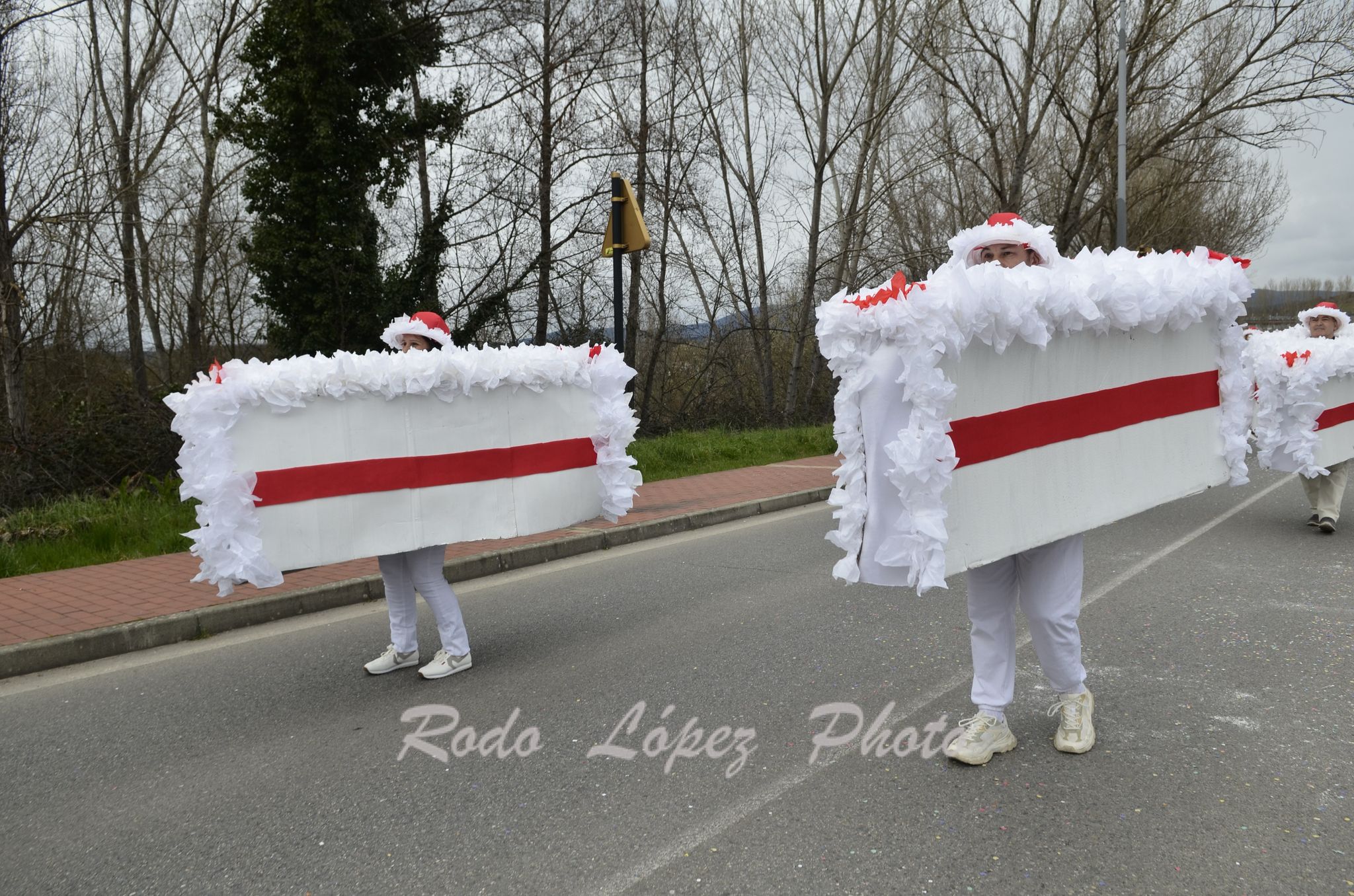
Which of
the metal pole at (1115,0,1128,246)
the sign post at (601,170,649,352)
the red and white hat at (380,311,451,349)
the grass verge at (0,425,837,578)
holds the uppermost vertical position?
the metal pole at (1115,0,1128,246)

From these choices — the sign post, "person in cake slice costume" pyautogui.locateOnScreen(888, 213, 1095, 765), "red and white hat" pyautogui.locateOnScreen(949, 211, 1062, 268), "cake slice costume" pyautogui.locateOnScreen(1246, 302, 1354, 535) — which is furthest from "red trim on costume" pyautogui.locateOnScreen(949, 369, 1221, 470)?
the sign post

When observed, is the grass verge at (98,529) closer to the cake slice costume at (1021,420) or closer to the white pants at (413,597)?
the white pants at (413,597)

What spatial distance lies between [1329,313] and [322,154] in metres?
13.2

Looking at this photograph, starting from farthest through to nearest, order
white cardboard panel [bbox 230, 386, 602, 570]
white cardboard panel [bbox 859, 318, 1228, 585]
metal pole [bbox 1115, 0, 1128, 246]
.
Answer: metal pole [bbox 1115, 0, 1128, 246], white cardboard panel [bbox 230, 386, 602, 570], white cardboard panel [bbox 859, 318, 1228, 585]

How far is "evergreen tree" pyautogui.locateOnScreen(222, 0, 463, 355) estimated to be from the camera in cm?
1505

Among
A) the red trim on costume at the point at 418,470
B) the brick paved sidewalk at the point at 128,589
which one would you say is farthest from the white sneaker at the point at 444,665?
the brick paved sidewalk at the point at 128,589

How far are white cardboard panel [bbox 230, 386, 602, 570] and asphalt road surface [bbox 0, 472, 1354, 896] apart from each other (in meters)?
0.78

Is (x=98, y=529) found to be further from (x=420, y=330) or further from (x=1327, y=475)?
(x=1327, y=475)

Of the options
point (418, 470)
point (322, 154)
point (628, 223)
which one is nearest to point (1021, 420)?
point (418, 470)

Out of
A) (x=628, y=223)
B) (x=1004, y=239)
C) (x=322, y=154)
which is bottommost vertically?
(x=1004, y=239)

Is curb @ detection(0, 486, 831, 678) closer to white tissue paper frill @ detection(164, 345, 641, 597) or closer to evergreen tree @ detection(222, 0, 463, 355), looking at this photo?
white tissue paper frill @ detection(164, 345, 641, 597)

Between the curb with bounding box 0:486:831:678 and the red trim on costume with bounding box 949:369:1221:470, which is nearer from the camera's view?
the red trim on costume with bounding box 949:369:1221:470

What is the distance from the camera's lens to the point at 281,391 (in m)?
4.68

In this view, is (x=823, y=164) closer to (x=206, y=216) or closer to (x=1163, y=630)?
(x=206, y=216)
